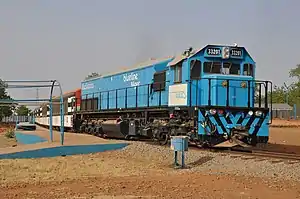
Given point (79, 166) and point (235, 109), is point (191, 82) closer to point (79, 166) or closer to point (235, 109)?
point (235, 109)

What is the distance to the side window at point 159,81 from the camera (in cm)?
1895

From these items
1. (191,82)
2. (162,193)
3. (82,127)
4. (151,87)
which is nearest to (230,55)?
(191,82)

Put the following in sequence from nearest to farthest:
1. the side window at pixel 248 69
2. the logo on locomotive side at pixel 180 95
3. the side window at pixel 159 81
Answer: the logo on locomotive side at pixel 180 95 → the side window at pixel 248 69 → the side window at pixel 159 81

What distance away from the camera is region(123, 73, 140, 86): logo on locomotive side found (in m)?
22.3

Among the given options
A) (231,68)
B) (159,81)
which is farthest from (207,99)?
(159,81)

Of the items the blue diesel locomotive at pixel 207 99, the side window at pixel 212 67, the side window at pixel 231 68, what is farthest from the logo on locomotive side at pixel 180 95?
the side window at pixel 231 68

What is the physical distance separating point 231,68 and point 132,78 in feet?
23.4

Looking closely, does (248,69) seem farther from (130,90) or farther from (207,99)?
(130,90)

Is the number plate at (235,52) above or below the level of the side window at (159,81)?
above

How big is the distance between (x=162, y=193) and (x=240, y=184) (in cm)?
194

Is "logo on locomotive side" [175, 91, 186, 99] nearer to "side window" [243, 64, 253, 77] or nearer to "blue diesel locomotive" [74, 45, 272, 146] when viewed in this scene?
"blue diesel locomotive" [74, 45, 272, 146]

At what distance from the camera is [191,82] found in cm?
1661

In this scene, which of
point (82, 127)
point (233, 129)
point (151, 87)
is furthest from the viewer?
point (82, 127)

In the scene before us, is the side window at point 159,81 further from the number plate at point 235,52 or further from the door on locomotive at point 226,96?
the number plate at point 235,52
